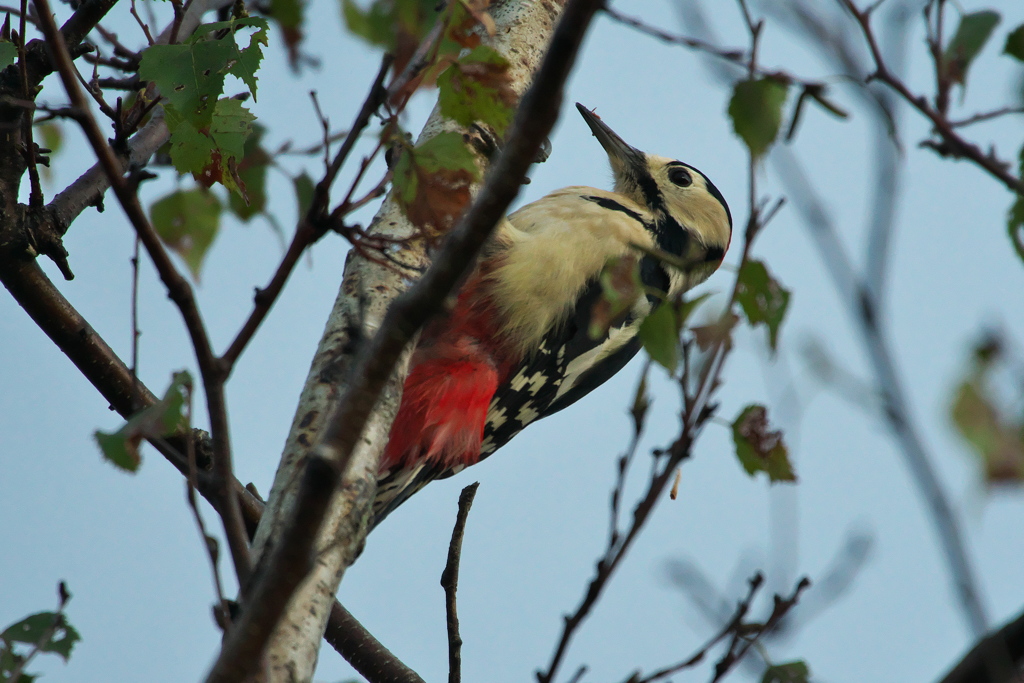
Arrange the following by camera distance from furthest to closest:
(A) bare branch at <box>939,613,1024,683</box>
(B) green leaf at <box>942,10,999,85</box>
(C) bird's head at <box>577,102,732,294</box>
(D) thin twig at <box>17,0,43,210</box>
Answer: (C) bird's head at <box>577,102,732,294</box>, (D) thin twig at <box>17,0,43,210</box>, (B) green leaf at <box>942,10,999,85</box>, (A) bare branch at <box>939,613,1024,683</box>

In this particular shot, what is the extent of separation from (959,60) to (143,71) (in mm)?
1427

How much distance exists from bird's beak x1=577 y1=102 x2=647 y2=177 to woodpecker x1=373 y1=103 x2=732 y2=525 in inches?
21.1

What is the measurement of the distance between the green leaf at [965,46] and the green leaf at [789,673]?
967 millimetres

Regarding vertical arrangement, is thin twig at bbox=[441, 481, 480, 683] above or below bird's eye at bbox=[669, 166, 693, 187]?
below

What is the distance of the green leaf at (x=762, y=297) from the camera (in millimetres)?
1344

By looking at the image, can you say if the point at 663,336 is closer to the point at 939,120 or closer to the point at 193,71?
the point at 939,120

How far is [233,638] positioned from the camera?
1.01 m

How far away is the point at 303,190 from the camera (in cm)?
234

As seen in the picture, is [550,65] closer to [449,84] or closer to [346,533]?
[449,84]

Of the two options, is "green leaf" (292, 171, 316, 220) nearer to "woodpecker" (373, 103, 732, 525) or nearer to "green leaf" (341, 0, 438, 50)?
"woodpecker" (373, 103, 732, 525)

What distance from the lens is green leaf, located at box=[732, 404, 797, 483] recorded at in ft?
5.17

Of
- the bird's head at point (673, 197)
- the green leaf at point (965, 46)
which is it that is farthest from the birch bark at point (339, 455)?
the bird's head at point (673, 197)

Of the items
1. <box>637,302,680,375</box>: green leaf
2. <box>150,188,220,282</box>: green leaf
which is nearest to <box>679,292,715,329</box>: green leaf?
<box>637,302,680,375</box>: green leaf

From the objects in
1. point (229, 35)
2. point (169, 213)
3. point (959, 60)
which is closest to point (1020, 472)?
point (959, 60)
